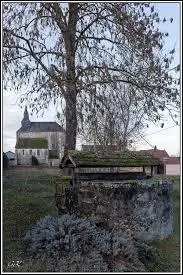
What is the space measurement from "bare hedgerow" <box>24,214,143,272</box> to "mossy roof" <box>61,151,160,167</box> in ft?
6.35

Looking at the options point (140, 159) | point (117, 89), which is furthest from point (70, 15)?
point (140, 159)

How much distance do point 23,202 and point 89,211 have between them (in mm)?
3147

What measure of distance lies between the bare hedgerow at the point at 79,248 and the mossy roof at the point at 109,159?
6.35 feet

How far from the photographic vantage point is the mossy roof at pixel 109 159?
10.1 m

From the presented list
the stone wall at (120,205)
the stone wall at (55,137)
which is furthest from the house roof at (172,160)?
the stone wall at (120,205)

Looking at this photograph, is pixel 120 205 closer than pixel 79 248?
No

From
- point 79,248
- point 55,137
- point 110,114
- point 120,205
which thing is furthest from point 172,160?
point 79,248

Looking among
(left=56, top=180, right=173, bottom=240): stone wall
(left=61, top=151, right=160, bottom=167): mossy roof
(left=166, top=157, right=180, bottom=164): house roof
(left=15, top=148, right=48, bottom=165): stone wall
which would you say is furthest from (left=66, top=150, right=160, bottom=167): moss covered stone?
(left=15, top=148, right=48, bottom=165): stone wall

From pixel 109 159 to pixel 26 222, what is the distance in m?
2.66

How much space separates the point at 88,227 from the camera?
8.40 metres

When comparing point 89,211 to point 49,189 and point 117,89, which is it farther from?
point 49,189

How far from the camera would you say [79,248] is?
25.6 feet

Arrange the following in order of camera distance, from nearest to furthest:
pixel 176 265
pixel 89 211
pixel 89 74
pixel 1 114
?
pixel 1 114 → pixel 176 265 → pixel 89 211 → pixel 89 74

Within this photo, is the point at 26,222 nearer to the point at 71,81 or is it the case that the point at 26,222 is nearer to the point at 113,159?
the point at 113,159
